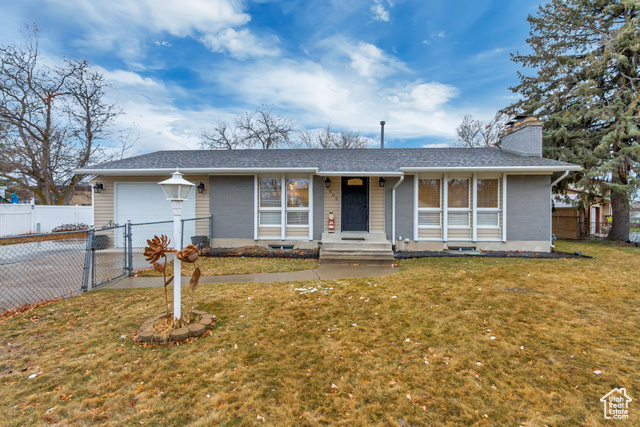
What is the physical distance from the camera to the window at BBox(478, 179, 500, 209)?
8.61 metres

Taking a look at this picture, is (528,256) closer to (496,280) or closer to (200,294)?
(496,280)

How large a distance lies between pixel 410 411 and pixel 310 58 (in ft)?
53.1

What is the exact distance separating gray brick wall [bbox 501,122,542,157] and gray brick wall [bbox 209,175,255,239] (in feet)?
32.4

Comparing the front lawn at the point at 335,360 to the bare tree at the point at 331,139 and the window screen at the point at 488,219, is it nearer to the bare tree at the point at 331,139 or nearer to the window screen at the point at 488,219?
the window screen at the point at 488,219

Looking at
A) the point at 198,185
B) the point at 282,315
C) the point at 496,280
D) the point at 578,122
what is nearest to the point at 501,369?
the point at 282,315

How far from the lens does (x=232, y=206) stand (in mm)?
9039

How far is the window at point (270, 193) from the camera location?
903 centimetres

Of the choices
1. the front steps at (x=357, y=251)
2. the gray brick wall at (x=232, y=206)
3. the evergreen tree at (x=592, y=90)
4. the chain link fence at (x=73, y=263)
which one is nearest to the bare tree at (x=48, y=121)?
the chain link fence at (x=73, y=263)

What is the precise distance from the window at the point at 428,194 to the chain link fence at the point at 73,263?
728 centimetres

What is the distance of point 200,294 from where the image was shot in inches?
182

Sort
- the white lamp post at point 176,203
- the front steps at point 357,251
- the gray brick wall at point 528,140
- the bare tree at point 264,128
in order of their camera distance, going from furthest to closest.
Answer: the bare tree at point 264,128, the gray brick wall at point 528,140, the front steps at point 357,251, the white lamp post at point 176,203

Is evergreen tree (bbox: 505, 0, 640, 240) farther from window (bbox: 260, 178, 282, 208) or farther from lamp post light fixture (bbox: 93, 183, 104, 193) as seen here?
lamp post light fixture (bbox: 93, 183, 104, 193)

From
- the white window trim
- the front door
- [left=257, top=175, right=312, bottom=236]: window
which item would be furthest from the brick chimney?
[left=257, top=175, right=312, bottom=236]: window

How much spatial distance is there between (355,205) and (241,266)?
14.4ft
